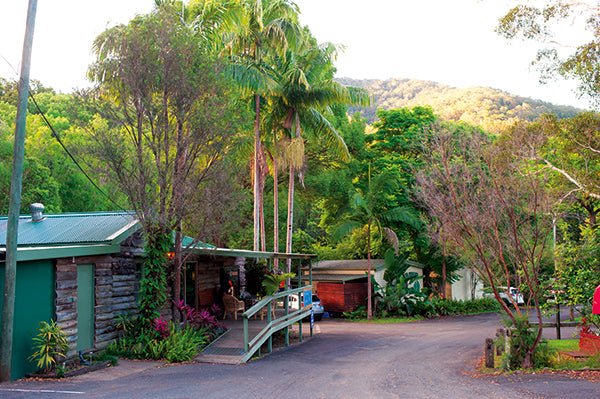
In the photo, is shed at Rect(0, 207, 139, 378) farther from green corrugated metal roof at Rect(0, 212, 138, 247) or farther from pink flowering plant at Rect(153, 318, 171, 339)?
pink flowering plant at Rect(153, 318, 171, 339)

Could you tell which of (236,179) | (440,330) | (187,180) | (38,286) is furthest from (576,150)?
(38,286)

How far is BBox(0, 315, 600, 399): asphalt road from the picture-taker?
10.6m

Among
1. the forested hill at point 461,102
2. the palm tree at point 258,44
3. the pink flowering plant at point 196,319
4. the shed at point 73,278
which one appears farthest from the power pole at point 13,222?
the forested hill at point 461,102

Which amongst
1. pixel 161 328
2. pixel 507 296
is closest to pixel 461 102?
pixel 507 296

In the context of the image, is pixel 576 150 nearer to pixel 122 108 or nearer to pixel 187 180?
pixel 187 180

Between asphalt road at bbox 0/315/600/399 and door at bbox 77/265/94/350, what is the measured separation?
1.13 metres

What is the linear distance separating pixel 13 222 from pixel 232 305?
953cm

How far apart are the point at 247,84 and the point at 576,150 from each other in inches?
463

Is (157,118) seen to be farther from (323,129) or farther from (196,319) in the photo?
(323,129)

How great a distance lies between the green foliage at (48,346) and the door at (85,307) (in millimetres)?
1419

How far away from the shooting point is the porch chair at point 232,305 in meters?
19.9

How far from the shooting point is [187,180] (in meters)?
15.5

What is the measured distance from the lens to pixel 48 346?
12047 mm

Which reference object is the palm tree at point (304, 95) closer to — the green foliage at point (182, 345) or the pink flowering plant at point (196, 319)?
the pink flowering plant at point (196, 319)
